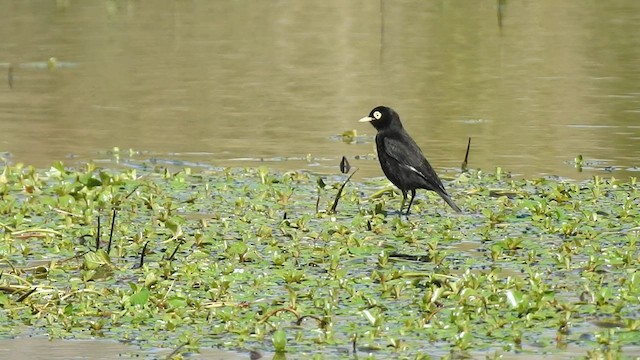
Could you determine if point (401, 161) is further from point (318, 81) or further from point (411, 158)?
point (318, 81)

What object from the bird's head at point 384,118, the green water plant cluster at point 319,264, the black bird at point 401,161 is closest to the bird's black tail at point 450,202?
the black bird at point 401,161

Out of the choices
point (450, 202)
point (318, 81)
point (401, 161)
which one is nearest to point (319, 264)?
point (450, 202)

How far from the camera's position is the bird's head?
39.2 ft

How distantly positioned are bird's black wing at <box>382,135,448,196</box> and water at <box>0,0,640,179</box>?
4.30 ft

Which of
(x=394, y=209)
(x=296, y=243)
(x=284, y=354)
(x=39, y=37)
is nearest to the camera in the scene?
(x=284, y=354)

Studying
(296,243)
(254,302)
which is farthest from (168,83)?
(254,302)

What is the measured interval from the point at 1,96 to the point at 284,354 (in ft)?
40.8

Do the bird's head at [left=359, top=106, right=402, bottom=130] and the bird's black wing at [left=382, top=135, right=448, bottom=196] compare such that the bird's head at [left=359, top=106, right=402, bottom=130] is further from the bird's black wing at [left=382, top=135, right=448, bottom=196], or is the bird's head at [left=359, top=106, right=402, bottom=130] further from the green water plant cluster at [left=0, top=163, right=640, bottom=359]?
the green water plant cluster at [left=0, top=163, right=640, bottom=359]

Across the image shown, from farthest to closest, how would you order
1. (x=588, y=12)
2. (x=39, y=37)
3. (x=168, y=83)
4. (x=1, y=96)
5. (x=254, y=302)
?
(x=588, y=12) → (x=39, y=37) → (x=168, y=83) → (x=1, y=96) → (x=254, y=302)

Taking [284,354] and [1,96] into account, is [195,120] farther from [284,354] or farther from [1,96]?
[284,354]

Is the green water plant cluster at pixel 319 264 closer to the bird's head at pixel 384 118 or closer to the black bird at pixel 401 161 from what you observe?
the black bird at pixel 401 161

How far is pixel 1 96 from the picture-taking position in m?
18.3

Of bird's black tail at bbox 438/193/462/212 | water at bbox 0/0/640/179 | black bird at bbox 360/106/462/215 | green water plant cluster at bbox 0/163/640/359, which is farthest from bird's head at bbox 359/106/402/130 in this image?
bird's black tail at bbox 438/193/462/212

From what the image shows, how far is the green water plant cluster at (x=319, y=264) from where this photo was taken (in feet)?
23.1
